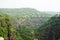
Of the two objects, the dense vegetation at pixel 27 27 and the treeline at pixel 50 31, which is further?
the treeline at pixel 50 31

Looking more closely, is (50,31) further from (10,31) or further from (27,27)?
(27,27)

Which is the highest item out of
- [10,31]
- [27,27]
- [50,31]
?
[10,31]

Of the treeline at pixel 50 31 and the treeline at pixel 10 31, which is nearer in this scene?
the treeline at pixel 10 31

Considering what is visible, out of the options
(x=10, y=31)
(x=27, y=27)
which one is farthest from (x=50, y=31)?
(x=27, y=27)

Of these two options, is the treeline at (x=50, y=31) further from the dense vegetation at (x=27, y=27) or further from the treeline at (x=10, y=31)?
the treeline at (x=10, y=31)

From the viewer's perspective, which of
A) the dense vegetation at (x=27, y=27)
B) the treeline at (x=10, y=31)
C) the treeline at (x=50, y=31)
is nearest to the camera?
the treeline at (x=10, y=31)

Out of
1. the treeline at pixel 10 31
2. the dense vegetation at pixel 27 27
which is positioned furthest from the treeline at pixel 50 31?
the treeline at pixel 10 31

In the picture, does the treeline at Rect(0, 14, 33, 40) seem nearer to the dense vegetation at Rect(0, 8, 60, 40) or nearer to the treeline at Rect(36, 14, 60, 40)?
the dense vegetation at Rect(0, 8, 60, 40)

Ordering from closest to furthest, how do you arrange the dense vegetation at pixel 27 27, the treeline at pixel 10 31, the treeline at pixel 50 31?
the treeline at pixel 10 31 < the dense vegetation at pixel 27 27 < the treeline at pixel 50 31

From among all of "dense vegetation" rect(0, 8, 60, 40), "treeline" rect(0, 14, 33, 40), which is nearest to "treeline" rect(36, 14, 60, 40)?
"dense vegetation" rect(0, 8, 60, 40)

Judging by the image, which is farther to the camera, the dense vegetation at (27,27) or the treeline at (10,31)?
the dense vegetation at (27,27)

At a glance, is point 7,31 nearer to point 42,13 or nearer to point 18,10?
point 42,13
